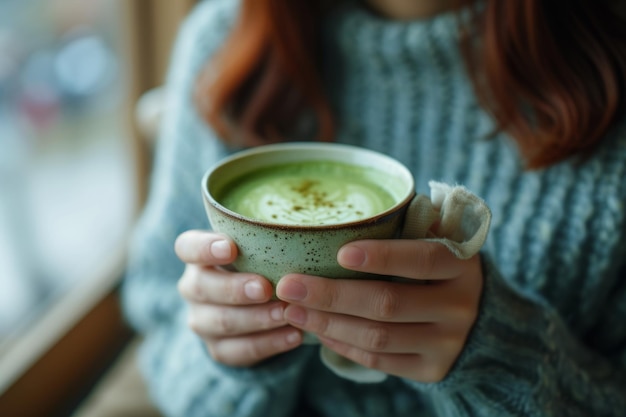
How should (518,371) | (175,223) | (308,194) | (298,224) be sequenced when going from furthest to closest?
(175,223) < (518,371) < (308,194) < (298,224)

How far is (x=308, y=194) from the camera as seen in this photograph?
55 cm

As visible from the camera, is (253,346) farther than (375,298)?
Yes

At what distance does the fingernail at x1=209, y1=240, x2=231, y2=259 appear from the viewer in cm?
48

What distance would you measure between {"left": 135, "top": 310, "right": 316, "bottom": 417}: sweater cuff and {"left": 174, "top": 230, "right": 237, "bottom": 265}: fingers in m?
0.24

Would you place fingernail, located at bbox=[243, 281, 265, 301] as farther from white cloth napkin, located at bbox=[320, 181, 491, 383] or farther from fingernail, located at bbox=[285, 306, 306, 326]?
white cloth napkin, located at bbox=[320, 181, 491, 383]

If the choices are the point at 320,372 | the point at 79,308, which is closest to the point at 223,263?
the point at 320,372

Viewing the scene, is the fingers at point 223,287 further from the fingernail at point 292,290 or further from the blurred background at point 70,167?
the blurred background at point 70,167

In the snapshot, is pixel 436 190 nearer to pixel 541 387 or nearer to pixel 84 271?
pixel 541 387

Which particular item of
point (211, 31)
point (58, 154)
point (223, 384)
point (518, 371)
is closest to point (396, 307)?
point (518, 371)

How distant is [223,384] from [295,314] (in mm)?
310

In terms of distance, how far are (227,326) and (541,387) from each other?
371 millimetres

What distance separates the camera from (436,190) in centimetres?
50

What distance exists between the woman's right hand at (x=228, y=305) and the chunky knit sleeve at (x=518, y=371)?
18cm

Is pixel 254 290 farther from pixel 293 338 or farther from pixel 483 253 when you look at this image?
pixel 483 253
